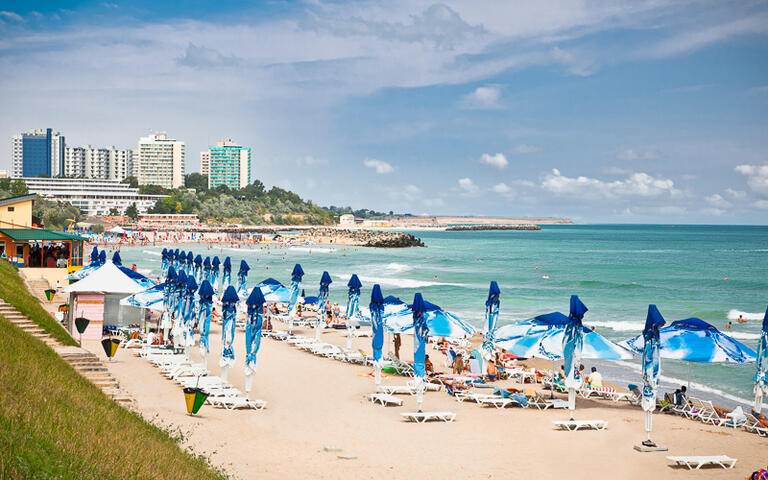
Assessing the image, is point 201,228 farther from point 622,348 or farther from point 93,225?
point 622,348

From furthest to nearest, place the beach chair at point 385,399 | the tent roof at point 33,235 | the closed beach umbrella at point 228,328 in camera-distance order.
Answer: the tent roof at point 33,235, the closed beach umbrella at point 228,328, the beach chair at point 385,399

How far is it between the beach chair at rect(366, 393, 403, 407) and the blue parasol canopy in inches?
241

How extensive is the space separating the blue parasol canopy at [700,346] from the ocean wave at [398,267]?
5174 centimetres

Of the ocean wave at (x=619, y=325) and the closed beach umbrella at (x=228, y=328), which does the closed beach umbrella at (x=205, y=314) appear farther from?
the ocean wave at (x=619, y=325)

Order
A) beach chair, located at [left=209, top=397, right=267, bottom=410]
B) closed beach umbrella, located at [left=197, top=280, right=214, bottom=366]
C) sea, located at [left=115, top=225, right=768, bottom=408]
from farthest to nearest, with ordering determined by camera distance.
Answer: sea, located at [left=115, top=225, right=768, bottom=408]
closed beach umbrella, located at [left=197, top=280, right=214, bottom=366]
beach chair, located at [left=209, top=397, right=267, bottom=410]

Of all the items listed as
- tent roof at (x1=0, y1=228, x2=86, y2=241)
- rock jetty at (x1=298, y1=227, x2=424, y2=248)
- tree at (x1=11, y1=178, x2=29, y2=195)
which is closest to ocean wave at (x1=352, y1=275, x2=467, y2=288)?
tent roof at (x1=0, y1=228, x2=86, y2=241)

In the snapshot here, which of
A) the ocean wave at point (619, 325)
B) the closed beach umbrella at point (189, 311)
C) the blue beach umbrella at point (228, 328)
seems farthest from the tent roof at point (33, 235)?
the ocean wave at point (619, 325)

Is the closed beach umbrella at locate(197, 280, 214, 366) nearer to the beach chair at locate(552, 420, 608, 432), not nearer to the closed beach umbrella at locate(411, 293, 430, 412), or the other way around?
the closed beach umbrella at locate(411, 293, 430, 412)

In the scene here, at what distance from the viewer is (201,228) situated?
150m

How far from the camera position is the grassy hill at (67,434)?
6.27m

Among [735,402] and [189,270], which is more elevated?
[189,270]

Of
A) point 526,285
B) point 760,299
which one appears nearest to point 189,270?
point 526,285

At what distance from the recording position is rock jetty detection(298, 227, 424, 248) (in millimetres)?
124188

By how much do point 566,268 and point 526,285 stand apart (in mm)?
21113
